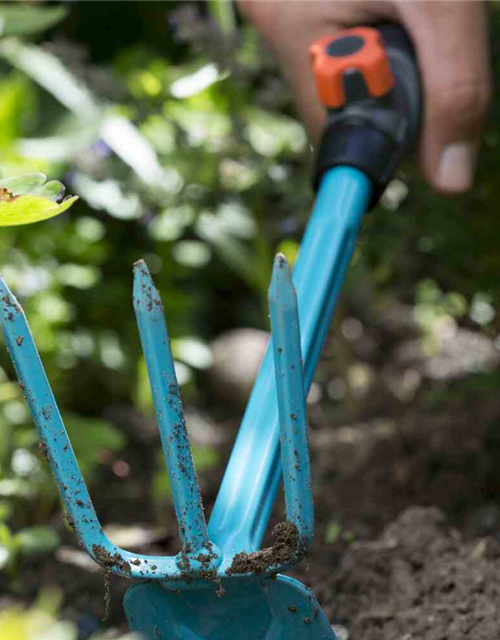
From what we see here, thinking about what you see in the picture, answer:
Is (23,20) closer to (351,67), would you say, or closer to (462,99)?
(351,67)

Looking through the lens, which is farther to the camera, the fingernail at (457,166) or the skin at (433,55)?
the fingernail at (457,166)

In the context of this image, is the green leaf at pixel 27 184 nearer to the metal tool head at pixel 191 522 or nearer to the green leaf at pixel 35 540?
the metal tool head at pixel 191 522

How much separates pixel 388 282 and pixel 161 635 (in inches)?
42.3

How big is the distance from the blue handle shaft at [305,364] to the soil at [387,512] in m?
0.07

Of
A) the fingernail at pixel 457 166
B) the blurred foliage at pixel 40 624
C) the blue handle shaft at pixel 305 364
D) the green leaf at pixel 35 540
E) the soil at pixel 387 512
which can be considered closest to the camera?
the blurred foliage at pixel 40 624

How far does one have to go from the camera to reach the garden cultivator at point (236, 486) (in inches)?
29.6

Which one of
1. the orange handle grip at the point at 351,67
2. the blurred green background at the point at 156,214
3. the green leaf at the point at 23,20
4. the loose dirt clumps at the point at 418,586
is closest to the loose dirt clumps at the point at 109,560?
the loose dirt clumps at the point at 418,586

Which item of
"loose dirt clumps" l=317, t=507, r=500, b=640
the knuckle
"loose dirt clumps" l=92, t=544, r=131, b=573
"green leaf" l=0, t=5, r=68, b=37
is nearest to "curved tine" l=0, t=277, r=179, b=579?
"loose dirt clumps" l=92, t=544, r=131, b=573

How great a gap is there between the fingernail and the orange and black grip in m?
0.08

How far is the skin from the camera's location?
3.90 ft

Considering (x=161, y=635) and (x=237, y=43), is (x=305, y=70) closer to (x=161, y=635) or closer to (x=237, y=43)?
(x=237, y=43)

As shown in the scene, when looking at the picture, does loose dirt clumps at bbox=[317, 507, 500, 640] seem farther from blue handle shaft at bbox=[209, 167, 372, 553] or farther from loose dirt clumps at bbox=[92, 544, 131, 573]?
loose dirt clumps at bbox=[92, 544, 131, 573]

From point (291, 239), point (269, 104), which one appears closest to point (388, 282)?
point (291, 239)

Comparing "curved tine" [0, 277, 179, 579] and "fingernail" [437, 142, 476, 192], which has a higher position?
"curved tine" [0, 277, 179, 579]
